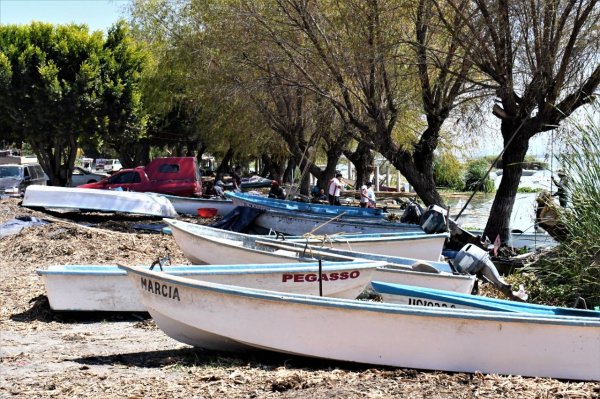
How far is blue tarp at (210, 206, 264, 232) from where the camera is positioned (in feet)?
60.6

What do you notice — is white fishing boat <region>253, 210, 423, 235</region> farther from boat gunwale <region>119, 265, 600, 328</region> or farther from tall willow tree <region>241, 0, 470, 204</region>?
boat gunwale <region>119, 265, 600, 328</region>

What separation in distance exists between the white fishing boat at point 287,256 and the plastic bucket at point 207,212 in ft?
31.9

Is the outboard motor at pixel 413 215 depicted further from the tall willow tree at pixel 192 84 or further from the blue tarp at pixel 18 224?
the blue tarp at pixel 18 224

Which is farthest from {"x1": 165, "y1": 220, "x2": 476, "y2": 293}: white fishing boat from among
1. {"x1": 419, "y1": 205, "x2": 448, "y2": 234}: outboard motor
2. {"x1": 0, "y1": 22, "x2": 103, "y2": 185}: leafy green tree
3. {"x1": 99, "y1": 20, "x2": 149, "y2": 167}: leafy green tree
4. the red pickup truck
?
{"x1": 99, "y1": 20, "x2": 149, "y2": 167}: leafy green tree

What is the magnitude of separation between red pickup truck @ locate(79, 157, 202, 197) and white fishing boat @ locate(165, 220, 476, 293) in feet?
43.2

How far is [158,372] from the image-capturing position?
7.30 m

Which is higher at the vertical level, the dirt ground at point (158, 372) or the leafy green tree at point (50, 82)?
the leafy green tree at point (50, 82)

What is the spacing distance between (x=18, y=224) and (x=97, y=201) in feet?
11.1

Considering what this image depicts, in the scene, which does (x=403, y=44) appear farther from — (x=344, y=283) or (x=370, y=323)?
(x=370, y=323)

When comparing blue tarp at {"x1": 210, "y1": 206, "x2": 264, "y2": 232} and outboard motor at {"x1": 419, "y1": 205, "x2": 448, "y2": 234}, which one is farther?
blue tarp at {"x1": 210, "y1": 206, "x2": 264, "y2": 232}

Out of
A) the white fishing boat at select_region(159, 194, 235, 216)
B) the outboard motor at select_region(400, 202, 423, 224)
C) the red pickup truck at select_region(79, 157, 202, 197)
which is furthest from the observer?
the red pickup truck at select_region(79, 157, 202, 197)

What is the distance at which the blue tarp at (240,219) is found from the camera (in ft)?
60.6

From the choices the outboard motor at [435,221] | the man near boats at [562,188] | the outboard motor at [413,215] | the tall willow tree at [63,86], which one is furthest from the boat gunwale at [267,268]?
the tall willow tree at [63,86]

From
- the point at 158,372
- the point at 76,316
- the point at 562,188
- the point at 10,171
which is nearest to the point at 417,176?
the point at 562,188
